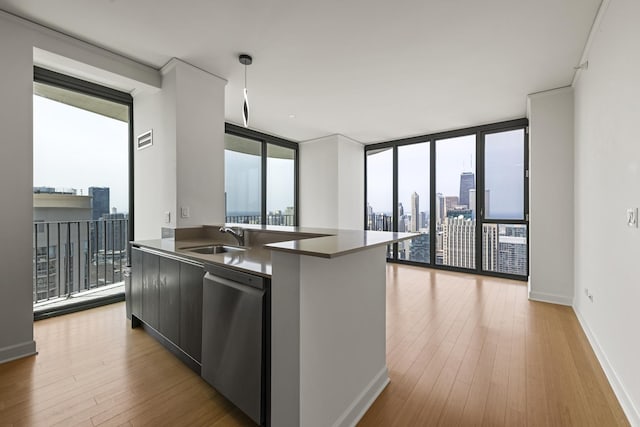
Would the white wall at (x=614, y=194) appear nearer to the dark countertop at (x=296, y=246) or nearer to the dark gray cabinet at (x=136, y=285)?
the dark countertop at (x=296, y=246)

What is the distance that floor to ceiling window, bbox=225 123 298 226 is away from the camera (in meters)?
5.14

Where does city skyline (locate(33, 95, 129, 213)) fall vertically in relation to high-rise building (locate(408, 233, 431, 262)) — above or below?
above

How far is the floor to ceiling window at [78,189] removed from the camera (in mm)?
3086

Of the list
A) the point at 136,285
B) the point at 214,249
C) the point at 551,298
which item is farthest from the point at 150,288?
the point at 551,298

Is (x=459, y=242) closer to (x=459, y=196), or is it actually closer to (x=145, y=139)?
(x=459, y=196)

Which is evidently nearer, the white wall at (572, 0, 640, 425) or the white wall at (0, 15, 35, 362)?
the white wall at (572, 0, 640, 425)

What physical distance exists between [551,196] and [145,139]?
510 cm

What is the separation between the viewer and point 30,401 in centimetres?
170

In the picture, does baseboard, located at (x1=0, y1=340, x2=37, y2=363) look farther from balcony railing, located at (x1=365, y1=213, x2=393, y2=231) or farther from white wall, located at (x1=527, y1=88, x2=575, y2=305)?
balcony railing, located at (x1=365, y1=213, x2=393, y2=231)

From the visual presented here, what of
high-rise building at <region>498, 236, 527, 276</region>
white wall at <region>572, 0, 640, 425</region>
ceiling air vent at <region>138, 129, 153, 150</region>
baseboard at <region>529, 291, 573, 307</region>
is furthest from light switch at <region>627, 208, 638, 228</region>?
ceiling air vent at <region>138, 129, 153, 150</region>

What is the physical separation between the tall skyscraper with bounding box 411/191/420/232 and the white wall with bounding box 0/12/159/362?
570 cm

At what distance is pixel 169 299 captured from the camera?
215cm

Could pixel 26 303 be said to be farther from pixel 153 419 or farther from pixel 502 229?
pixel 502 229

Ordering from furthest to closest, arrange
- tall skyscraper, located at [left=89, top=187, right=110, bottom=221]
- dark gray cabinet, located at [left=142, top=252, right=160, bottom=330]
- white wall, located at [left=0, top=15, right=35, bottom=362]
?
tall skyscraper, located at [left=89, top=187, right=110, bottom=221] → dark gray cabinet, located at [left=142, top=252, right=160, bottom=330] → white wall, located at [left=0, top=15, right=35, bottom=362]
